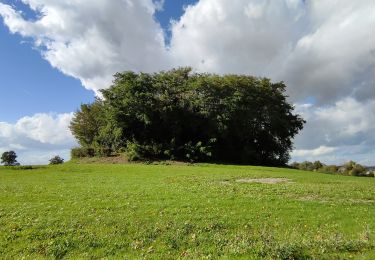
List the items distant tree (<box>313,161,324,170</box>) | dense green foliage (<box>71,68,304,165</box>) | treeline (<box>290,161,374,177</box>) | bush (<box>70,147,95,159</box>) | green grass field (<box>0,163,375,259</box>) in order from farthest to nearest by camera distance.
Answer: distant tree (<box>313,161,324,170</box>) < bush (<box>70,147,95,159</box>) < treeline (<box>290,161,374,177</box>) < dense green foliage (<box>71,68,304,165</box>) < green grass field (<box>0,163,375,259</box>)

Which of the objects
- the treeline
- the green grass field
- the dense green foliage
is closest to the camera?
the green grass field

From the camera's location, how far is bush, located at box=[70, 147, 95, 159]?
2874 inches

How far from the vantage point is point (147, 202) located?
18.3m

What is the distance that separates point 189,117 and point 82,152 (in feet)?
74.9

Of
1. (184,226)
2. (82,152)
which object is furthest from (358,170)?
(184,226)

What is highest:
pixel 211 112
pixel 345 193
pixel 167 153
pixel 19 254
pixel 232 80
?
pixel 232 80

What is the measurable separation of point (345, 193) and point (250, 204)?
9052 mm

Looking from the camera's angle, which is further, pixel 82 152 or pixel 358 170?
pixel 82 152

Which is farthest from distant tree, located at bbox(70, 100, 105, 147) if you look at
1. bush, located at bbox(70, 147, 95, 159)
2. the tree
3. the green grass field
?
the green grass field

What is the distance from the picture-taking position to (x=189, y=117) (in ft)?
221

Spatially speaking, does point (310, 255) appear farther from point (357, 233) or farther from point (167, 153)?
point (167, 153)

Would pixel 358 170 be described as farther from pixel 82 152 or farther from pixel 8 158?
pixel 8 158

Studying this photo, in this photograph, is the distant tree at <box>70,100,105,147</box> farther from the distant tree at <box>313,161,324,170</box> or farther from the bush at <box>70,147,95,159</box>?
the distant tree at <box>313,161,324,170</box>

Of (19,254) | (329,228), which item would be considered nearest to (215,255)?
(19,254)
